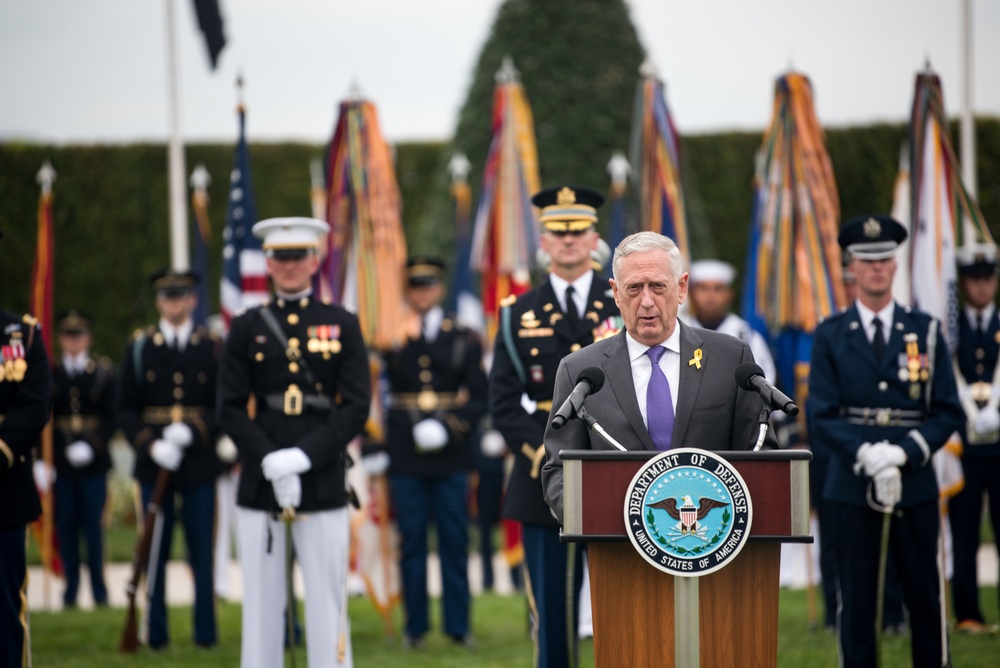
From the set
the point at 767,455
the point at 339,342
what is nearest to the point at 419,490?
the point at 339,342

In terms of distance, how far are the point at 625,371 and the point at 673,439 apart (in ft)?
0.93

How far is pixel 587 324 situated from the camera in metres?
5.94

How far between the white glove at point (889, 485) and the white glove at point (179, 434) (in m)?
4.75

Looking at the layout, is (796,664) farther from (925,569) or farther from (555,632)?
(555,632)

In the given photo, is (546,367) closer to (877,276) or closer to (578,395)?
(877,276)

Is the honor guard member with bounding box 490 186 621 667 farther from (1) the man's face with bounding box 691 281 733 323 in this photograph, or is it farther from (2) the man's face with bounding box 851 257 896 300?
(1) the man's face with bounding box 691 281 733 323

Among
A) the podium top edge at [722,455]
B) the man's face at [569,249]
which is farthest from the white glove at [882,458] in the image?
the podium top edge at [722,455]

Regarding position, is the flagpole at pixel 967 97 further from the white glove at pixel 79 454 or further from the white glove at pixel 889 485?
the white glove at pixel 79 454

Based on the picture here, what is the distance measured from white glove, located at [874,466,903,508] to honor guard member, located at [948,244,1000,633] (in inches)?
95.7

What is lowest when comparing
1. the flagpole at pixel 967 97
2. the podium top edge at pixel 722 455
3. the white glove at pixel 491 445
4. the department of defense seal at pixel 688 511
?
the white glove at pixel 491 445

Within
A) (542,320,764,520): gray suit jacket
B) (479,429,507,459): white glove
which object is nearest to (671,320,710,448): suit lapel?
(542,320,764,520): gray suit jacket

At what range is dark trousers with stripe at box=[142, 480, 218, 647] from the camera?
833 centimetres

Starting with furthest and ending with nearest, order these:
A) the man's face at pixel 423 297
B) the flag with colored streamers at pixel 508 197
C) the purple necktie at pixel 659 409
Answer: the flag with colored streamers at pixel 508 197, the man's face at pixel 423 297, the purple necktie at pixel 659 409

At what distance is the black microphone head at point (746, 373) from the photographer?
12.8ft
